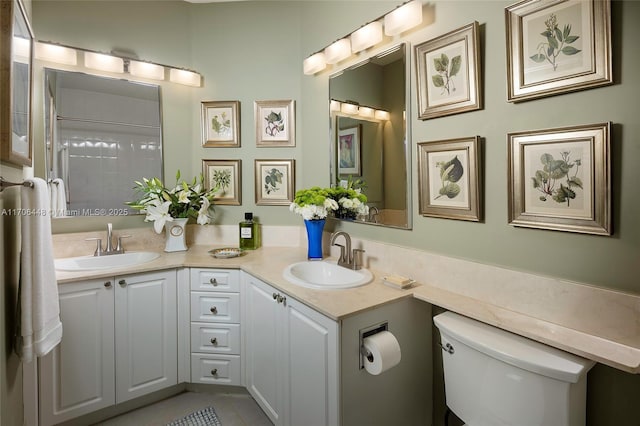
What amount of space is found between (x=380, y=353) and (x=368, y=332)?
12 centimetres

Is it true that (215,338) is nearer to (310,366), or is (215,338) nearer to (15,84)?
(310,366)

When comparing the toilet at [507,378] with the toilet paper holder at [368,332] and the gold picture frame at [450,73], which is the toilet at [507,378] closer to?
the toilet paper holder at [368,332]

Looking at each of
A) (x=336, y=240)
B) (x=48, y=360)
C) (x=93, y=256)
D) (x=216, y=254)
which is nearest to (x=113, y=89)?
(x=93, y=256)

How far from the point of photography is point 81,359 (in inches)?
66.7

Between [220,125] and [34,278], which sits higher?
[220,125]

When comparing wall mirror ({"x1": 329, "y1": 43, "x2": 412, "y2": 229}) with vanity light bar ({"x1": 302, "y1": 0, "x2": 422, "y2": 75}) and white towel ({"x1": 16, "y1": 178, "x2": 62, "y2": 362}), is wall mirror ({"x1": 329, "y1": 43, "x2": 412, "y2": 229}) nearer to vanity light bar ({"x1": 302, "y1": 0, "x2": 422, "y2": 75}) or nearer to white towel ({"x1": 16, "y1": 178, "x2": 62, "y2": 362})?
vanity light bar ({"x1": 302, "y1": 0, "x2": 422, "y2": 75})

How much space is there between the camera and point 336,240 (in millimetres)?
2076

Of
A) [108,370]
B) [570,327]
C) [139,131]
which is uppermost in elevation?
[139,131]

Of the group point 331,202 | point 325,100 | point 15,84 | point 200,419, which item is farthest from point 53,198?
point 325,100

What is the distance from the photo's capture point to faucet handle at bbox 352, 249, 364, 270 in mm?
1787

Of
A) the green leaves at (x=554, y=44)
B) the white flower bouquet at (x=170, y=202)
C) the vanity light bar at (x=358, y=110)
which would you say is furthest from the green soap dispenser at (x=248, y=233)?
the green leaves at (x=554, y=44)

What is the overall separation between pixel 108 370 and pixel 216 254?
862mm

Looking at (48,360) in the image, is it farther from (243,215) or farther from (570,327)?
(570,327)

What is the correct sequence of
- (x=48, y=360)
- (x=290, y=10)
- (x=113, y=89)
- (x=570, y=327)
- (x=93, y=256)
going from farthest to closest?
(x=290, y=10)
(x=113, y=89)
(x=93, y=256)
(x=48, y=360)
(x=570, y=327)
